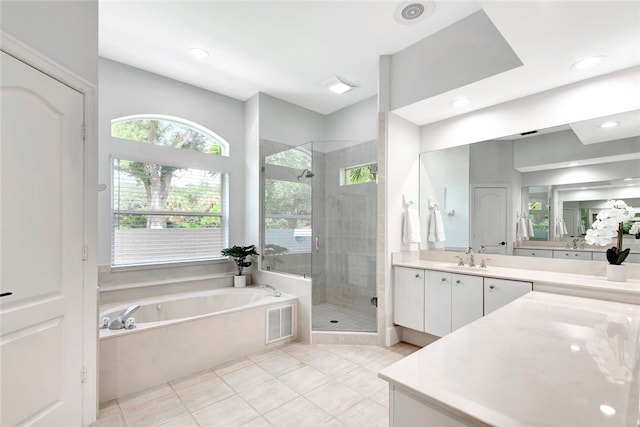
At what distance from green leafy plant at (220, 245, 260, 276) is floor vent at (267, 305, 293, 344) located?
97 centimetres

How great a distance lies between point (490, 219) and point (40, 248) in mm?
3620

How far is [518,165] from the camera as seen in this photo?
2834mm

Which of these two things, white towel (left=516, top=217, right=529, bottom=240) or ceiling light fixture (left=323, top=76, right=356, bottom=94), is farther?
ceiling light fixture (left=323, top=76, right=356, bottom=94)

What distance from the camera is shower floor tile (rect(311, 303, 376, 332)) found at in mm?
3250

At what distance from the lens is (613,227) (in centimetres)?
219

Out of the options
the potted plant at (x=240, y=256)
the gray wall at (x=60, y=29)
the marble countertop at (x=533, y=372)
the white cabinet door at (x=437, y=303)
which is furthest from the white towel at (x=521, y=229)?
the gray wall at (x=60, y=29)

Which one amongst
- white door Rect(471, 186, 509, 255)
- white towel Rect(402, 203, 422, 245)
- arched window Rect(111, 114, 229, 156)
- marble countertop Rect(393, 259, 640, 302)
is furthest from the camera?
arched window Rect(111, 114, 229, 156)

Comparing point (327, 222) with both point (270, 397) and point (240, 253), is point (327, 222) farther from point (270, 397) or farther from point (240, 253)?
point (270, 397)

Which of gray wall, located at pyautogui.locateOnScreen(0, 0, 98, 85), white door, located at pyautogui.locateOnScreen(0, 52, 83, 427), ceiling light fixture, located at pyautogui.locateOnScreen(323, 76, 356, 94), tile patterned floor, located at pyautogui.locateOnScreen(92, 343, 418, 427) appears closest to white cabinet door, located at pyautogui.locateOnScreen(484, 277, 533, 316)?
tile patterned floor, located at pyautogui.locateOnScreen(92, 343, 418, 427)

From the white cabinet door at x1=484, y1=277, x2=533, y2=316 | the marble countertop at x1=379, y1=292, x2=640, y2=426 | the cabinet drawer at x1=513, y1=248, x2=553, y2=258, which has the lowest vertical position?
the white cabinet door at x1=484, y1=277, x2=533, y2=316

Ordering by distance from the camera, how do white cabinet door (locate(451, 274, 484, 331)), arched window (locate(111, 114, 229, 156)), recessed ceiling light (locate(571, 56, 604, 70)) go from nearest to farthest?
recessed ceiling light (locate(571, 56, 604, 70)), white cabinet door (locate(451, 274, 484, 331)), arched window (locate(111, 114, 229, 156))

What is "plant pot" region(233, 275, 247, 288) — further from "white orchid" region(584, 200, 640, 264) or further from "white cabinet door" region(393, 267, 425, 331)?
"white orchid" region(584, 200, 640, 264)

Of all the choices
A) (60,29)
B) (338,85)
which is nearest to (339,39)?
(338,85)

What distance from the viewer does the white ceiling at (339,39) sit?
5.80 ft
